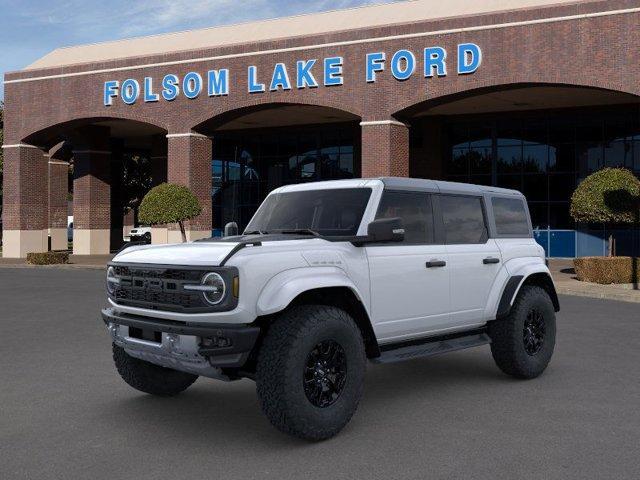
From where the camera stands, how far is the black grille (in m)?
5.51

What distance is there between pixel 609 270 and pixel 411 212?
50.0ft

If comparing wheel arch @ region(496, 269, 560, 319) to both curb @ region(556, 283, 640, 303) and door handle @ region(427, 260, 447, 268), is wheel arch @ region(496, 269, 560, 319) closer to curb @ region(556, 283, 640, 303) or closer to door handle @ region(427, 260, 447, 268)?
door handle @ region(427, 260, 447, 268)

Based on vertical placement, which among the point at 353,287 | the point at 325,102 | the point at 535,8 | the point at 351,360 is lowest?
the point at 351,360

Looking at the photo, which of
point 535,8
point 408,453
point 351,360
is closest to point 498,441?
point 408,453

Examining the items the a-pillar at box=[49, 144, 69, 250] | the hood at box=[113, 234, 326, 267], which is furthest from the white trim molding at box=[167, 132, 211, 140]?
the hood at box=[113, 234, 326, 267]

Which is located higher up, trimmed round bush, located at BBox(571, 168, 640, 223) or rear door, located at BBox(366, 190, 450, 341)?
trimmed round bush, located at BBox(571, 168, 640, 223)

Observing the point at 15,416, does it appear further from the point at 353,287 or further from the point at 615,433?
the point at 615,433

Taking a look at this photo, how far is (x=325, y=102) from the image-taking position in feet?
94.6

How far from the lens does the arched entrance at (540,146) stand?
3158 cm

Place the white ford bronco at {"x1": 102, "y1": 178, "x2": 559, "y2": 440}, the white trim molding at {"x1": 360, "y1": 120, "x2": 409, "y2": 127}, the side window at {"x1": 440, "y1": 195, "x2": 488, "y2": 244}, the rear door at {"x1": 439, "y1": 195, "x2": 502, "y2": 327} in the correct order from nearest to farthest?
the white ford bronco at {"x1": 102, "y1": 178, "x2": 559, "y2": 440} → the rear door at {"x1": 439, "y1": 195, "x2": 502, "y2": 327} → the side window at {"x1": 440, "y1": 195, "x2": 488, "y2": 244} → the white trim molding at {"x1": 360, "y1": 120, "x2": 409, "y2": 127}

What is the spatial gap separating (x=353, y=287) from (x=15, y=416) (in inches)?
124

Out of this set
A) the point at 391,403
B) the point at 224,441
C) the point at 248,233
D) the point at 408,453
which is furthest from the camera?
the point at 248,233

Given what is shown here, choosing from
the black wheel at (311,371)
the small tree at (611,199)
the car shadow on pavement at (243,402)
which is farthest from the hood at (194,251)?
the small tree at (611,199)

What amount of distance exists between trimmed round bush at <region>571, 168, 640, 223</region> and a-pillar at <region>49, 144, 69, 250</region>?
1125 inches
